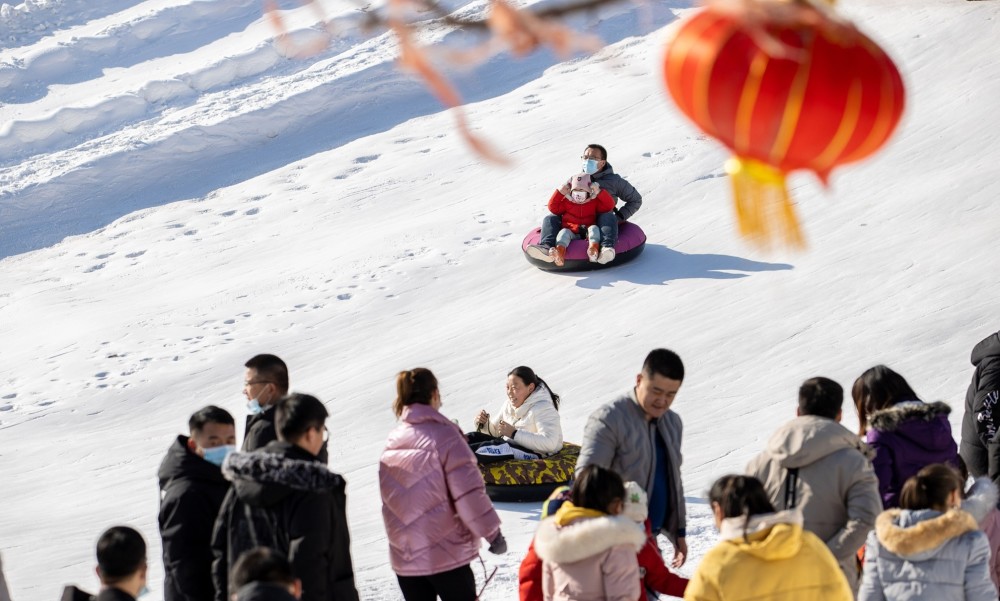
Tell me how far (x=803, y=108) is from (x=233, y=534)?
261 centimetres

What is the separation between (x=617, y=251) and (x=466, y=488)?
7065 mm

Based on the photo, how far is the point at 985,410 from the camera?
521cm

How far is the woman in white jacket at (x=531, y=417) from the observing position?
716cm

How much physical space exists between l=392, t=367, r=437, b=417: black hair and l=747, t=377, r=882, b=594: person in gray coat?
1.26 m

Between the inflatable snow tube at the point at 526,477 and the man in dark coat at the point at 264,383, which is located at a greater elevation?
the man in dark coat at the point at 264,383

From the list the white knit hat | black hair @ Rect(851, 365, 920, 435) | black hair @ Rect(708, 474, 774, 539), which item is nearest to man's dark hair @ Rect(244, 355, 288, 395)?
the white knit hat

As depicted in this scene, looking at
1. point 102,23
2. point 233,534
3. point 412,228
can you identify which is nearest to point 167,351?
point 412,228

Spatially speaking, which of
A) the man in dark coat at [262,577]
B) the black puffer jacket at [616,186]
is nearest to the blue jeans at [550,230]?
the black puffer jacket at [616,186]

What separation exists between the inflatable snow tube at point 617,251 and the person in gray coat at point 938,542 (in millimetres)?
7665

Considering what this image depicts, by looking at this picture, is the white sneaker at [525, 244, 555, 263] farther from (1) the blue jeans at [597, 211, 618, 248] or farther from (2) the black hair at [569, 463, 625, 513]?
(2) the black hair at [569, 463, 625, 513]

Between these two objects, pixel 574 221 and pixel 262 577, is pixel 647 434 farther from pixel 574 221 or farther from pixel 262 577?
pixel 574 221

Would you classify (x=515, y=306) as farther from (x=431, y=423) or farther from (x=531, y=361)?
(x=431, y=423)

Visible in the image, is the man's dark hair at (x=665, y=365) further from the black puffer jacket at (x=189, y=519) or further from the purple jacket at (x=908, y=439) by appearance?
the black puffer jacket at (x=189, y=519)

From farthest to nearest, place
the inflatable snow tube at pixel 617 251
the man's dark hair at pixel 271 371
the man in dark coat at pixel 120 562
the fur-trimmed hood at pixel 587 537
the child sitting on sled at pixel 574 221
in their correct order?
1. the inflatable snow tube at pixel 617 251
2. the child sitting on sled at pixel 574 221
3. the man's dark hair at pixel 271 371
4. the fur-trimmed hood at pixel 587 537
5. the man in dark coat at pixel 120 562
